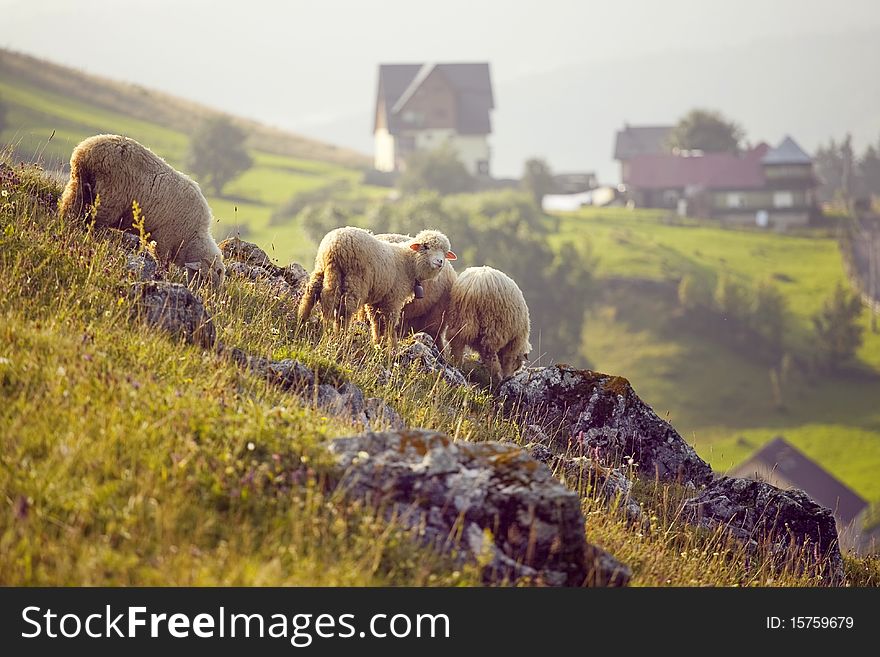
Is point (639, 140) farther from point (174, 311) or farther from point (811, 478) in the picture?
point (174, 311)

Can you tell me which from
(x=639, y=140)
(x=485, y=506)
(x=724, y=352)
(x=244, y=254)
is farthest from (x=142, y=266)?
Result: (x=639, y=140)

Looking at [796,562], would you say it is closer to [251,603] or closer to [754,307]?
[251,603]

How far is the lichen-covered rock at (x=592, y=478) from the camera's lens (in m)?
10.7

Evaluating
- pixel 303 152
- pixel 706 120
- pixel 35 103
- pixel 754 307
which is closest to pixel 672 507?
pixel 754 307

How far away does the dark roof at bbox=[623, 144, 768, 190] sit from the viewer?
118750mm

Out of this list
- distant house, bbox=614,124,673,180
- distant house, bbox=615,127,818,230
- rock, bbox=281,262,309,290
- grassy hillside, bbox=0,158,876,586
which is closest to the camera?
grassy hillside, bbox=0,158,876,586

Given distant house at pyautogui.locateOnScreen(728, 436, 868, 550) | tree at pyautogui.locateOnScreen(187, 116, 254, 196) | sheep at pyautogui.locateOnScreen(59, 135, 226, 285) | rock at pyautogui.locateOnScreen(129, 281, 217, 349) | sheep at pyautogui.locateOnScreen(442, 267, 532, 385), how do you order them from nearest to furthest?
rock at pyautogui.locateOnScreen(129, 281, 217, 349), sheep at pyautogui.locateOnScreen(59, 135, 226, 285), sheep at pyautogui.locateOnScreen(442, 267, 532, 385), distant house at pyautogui.locateOnScreen(728, 436, 868, 550), tree at pyautogui.locateOnScreen(187, 116, 254, 196)

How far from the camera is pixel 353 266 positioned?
13.0 metres

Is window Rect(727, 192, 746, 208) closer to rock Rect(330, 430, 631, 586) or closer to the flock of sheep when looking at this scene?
the flock of sheep

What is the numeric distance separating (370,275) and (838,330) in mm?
69224

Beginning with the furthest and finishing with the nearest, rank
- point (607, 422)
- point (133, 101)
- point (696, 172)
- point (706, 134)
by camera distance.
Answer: point (706, 134)
point (696, 172)
point (133, 101)
point (607, 422)

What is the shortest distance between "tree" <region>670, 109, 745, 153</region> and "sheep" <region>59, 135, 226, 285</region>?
430 ft

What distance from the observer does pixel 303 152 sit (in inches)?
4437

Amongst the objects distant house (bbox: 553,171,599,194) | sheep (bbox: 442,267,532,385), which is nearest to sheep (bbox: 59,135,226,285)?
sheep (bbox: 442,267,532,385)
